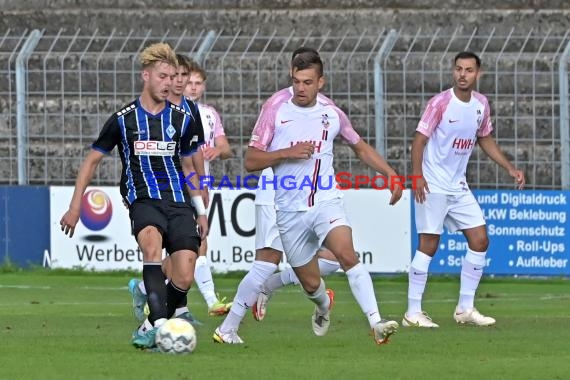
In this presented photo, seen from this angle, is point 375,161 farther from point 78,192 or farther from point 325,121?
point 78,192

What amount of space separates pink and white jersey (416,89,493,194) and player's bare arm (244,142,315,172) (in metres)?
2.54

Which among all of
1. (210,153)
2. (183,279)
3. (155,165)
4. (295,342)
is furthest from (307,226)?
(210,153)

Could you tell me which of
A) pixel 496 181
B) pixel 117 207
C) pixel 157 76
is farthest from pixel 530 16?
pixel 157 76

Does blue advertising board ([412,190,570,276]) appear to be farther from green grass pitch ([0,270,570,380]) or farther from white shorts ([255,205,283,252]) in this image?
white shorts ([255,205,283,252])

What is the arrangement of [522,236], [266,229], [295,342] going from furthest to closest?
[522,236] < [266,229] < [295,342]

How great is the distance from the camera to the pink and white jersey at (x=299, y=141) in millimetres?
10797

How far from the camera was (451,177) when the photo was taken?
519 inches

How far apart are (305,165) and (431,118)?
2.49m

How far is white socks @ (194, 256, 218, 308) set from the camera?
44.8 feet

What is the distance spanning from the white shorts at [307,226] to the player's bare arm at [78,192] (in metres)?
1.40

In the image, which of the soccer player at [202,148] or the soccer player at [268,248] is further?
the soccer player at [202,148]

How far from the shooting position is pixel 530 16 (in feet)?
74.2

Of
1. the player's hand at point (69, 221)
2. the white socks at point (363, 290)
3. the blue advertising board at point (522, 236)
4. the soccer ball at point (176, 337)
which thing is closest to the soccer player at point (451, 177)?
the white socks at point (363, 290)

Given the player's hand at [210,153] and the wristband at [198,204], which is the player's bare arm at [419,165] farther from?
the wristband at [198,204]
